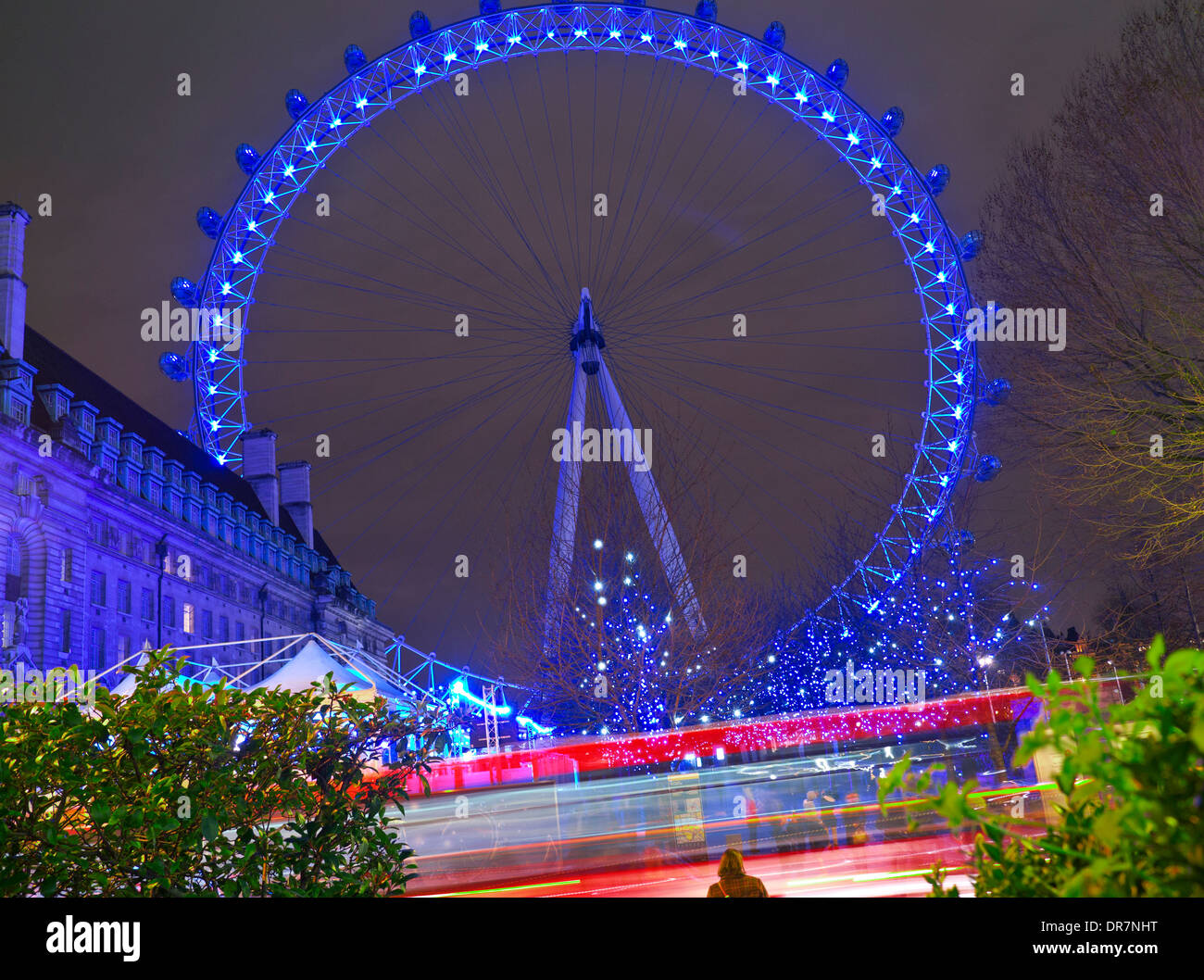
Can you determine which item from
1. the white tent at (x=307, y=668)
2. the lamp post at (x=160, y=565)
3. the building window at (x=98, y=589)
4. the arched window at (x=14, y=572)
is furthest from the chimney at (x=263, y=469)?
the white tent at (x=307, y=668)

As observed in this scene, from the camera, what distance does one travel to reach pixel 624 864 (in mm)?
11523

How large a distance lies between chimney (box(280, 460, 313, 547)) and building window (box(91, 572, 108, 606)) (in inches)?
1743

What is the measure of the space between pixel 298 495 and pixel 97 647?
158ft

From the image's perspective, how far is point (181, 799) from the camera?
4.56 meters

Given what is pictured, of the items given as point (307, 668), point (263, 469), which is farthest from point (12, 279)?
point (263, 469)

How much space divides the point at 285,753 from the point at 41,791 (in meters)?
1.10

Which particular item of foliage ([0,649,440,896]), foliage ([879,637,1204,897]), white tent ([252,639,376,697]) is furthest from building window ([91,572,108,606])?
foliage ([879,637,1204,897])

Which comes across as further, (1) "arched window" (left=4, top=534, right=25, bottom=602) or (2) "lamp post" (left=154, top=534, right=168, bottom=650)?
(2) "lamp post" (left=154, top=534, right=168, bottom=650)

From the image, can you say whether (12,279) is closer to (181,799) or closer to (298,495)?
(181,799)

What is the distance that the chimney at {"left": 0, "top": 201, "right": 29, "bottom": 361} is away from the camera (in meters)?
41.9

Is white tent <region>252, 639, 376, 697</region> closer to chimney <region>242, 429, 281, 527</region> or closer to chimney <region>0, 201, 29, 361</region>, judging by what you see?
chimney <region>0, 201, 29, 361</region>

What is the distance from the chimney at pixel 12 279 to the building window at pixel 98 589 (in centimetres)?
986
